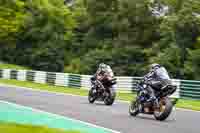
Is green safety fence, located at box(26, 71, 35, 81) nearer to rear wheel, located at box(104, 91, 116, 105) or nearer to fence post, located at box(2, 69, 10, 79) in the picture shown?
fence post, located at box(2, 69, 10, 79)

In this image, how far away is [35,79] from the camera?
141ft

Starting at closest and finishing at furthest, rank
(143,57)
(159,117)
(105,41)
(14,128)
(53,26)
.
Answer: (14,128), (159,117), (143,57), (105,41), (53,26)

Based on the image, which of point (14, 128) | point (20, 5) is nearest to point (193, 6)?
point (20, 5)

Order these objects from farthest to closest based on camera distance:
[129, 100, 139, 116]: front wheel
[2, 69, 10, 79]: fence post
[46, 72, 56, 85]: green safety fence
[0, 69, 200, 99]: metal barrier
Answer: [2, 69, 10, 79]: fence post
[46, 72, 56, 85]: green safety fence
[0, 69, 200, 99]: metal barrier
[129, 100, 139, 116]: front wheel

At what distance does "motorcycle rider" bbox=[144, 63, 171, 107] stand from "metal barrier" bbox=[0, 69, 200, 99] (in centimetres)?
930

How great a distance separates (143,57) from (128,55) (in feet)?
4.47

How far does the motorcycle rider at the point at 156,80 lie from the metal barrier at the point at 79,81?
930 centimetres

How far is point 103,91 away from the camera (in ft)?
70.0

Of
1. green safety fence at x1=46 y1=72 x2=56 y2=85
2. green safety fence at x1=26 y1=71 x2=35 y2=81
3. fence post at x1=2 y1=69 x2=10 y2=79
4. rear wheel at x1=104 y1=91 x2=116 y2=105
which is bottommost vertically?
fence post at x1=2 y1=69 x2=10 y2=79

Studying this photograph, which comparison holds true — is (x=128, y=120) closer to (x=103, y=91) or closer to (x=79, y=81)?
(x=103, y=91)

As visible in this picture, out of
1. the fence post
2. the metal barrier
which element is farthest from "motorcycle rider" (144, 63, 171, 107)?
the fence post

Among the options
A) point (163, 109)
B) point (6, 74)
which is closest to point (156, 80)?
point (163, 109)

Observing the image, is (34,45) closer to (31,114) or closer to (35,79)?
(35,79)

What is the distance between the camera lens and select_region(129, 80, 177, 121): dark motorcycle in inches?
584
